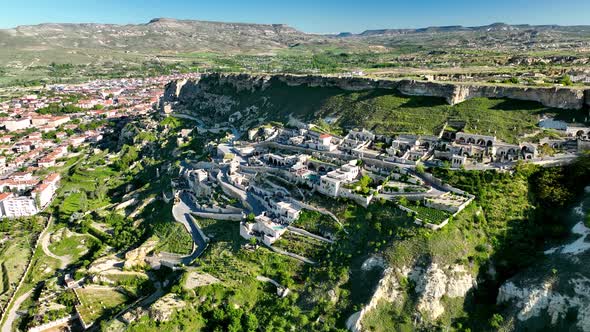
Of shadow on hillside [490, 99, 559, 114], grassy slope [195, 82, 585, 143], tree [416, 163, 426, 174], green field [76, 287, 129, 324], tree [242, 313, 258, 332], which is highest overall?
shadow on hillside [490, 99, 559, 114]

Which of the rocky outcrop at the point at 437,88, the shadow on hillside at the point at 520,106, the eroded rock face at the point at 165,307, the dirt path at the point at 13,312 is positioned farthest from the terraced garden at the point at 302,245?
the shadow on hillside at the point at 520,106

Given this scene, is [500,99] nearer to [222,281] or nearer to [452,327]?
[452,327]

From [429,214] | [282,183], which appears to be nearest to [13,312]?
[282,183]

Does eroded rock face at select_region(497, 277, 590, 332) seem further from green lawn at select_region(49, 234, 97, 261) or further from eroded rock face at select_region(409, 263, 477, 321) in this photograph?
green lawn at select_region(49, 234, 97, 261)

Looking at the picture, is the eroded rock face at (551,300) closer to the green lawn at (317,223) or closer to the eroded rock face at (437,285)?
the eroded rock face at (437,285)

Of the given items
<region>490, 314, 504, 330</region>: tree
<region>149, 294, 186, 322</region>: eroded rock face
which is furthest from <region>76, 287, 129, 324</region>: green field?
<region>490, 314, 504, 330</region>: tree
